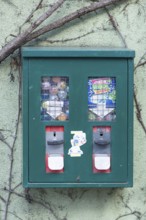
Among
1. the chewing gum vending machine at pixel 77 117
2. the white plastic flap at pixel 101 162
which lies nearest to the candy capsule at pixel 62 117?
the chewing gum vending machine at pixel 77 117

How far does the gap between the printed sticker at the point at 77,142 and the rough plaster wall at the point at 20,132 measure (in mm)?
400

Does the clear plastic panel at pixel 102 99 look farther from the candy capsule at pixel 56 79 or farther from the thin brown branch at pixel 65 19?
the thin brown branch at pixel 65 19

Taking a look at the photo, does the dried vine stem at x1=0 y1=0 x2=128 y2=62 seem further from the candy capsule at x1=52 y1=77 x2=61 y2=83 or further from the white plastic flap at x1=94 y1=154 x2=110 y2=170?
the white plastic flap at x1=94 y1=154 x2=110 y2=170

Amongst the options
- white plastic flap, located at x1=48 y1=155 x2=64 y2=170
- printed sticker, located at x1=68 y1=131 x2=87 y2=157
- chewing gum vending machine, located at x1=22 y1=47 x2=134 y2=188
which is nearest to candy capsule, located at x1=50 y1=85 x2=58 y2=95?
chewing gum vending machine, located at x1=22 y1=47 x2=134 y2=188

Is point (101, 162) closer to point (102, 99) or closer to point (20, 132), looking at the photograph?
point (102, 99)

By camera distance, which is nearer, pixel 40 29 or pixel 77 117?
pixel 77 117

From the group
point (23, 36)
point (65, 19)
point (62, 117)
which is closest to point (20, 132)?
point (62, 117)

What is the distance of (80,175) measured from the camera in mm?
3281

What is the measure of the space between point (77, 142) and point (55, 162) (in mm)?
165

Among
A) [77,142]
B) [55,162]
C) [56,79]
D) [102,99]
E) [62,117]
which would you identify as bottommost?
[55,162]

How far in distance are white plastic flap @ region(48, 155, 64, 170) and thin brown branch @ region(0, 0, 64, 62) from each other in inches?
27.6

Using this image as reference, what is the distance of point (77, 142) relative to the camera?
10.7ft

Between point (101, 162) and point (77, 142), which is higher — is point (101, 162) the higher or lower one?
the lower one

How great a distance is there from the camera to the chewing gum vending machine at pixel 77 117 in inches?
127
